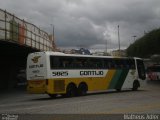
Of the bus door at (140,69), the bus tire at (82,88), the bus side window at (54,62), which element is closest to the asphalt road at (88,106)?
the bus side window at (54,62)

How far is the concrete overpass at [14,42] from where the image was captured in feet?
112

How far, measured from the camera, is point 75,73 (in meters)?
32.2

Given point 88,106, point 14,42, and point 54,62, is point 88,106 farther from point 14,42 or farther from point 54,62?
point 14,42

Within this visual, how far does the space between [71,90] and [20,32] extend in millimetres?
8284

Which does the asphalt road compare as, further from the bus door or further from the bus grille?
the bus door

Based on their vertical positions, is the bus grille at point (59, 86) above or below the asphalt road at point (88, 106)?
above

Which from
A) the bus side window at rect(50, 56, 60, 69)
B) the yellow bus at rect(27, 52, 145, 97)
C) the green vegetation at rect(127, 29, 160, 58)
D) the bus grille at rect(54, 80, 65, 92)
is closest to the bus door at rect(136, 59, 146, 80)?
the yellow bus at rect(27, 52, 145, 97)

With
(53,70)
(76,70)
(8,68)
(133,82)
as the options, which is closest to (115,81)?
(133,82)

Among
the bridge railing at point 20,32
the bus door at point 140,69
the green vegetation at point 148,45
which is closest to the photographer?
the bridge railing at point 20,32

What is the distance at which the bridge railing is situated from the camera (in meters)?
33.7

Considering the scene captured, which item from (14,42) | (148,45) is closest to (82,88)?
(14,42)

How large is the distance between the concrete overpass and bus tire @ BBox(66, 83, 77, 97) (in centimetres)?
608

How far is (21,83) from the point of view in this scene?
193 feet

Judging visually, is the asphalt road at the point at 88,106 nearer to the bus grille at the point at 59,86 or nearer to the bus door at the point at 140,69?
the bus grille at the point at 59,86
